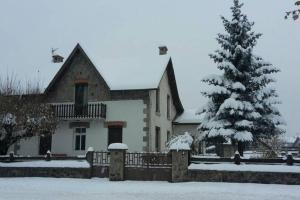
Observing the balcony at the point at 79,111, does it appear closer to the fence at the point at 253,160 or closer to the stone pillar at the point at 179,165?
the fence at the point at 253,160

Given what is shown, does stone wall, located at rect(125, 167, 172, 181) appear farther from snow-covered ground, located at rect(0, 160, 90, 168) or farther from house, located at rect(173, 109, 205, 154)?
house, located at rect(173, 109, 205, 154)

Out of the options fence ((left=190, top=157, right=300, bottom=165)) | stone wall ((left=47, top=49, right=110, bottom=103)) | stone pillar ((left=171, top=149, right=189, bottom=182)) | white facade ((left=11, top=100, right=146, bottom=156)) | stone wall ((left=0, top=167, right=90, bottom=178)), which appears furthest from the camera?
stone wall ((left=47, top=49, right=110, bottom=103))

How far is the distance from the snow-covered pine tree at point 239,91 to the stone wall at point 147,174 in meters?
5.25

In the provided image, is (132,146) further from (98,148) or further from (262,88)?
(262,88)

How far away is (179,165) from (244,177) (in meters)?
2.76

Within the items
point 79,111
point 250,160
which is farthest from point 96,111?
point 250,160

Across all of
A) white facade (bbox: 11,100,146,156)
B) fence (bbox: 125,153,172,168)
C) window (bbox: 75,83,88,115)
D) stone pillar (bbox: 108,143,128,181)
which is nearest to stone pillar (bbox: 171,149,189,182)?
fence (bbox: 125,153,172,168)

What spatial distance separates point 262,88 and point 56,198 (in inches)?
604

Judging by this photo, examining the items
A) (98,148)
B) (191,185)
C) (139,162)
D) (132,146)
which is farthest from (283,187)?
(98,148)

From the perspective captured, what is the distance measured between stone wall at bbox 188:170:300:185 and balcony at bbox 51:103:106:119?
34.4ft

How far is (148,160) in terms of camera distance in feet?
62.3

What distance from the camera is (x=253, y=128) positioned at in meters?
23.5

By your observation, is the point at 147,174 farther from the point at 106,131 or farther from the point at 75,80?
the point at 75,80

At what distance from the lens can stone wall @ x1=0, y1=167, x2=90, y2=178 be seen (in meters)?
19.8
